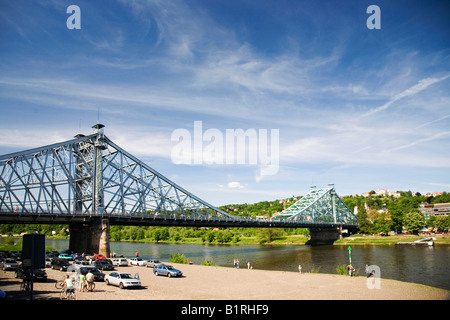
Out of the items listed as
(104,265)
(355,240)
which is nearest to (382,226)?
(355,240)

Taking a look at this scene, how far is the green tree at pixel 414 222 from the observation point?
112188 mm

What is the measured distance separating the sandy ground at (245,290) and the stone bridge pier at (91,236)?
30.0 metres

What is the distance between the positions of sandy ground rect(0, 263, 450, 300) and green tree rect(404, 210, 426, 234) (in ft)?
307

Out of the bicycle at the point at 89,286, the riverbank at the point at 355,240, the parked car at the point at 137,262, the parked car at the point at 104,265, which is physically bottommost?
the riverbank at the point at 355,240

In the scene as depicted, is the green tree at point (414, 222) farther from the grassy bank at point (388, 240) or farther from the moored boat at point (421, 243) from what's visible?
the moored boat at point (421, 243)

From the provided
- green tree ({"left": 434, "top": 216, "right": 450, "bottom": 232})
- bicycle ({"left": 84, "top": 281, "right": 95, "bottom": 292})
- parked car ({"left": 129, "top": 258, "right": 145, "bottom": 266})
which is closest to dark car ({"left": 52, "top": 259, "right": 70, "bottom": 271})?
parked car ({"left": 129, "top": 258, "right": 145, "bottom": 266})

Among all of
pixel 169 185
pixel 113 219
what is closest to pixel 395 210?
pixel 169 185

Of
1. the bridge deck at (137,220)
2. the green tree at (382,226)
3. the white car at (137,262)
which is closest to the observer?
the white car at (137,262)

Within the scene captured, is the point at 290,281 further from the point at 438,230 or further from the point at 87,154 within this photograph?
the point at 438,230

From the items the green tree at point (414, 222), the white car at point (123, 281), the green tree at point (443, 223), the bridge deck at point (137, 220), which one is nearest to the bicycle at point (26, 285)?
the white car at point (123, 281)

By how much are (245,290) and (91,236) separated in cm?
4773

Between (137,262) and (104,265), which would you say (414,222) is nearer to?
(137,262)

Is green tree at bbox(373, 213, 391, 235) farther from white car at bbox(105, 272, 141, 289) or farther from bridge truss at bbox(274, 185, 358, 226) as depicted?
white car at bbox(105, 272, 141, 289)
